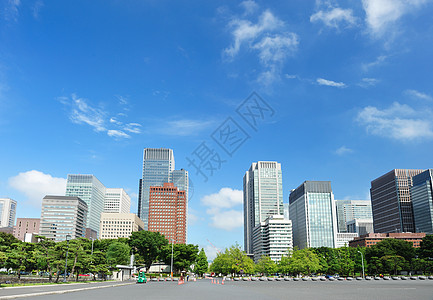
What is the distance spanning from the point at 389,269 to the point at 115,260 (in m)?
74.0

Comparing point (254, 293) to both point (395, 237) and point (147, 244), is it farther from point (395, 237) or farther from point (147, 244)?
point (395, 237)

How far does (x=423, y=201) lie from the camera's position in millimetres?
187625

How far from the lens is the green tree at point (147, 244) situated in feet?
334

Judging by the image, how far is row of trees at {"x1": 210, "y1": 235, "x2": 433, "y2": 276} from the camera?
323 ft

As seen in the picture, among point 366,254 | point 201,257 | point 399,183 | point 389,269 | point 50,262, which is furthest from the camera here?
point 399,183

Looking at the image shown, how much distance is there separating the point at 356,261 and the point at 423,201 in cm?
10570

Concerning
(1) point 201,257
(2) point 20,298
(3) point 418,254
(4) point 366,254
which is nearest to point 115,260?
(1) point 201,257

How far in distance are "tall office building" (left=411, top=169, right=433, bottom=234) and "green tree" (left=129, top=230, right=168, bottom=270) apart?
5820 inches

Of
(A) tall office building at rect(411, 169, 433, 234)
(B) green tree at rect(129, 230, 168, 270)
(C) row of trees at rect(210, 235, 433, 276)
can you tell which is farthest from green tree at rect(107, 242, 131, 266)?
(A) tall office building at rect(411, 169, 433, 234)

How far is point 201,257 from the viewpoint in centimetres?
13288

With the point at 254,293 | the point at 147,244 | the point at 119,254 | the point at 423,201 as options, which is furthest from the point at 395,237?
the point at 254,293

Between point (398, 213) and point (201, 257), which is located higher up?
point (398, 213)

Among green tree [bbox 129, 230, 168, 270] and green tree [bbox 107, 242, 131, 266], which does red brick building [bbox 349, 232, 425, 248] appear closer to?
green tree [bbox 129, 230, 168, 270]

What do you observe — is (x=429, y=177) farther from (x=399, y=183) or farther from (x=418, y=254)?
(x=418, y=254)
